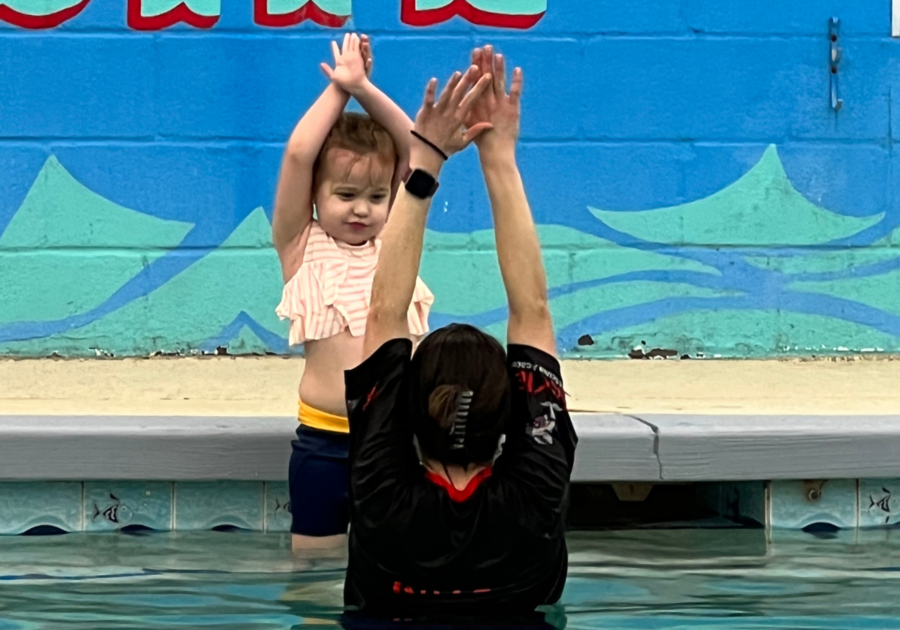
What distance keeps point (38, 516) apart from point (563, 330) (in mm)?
3132

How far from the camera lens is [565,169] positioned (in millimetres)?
7062

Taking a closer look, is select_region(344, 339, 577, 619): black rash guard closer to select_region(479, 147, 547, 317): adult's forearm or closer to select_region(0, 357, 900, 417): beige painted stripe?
select_region(479, 147, 547, 317): adult's forearm

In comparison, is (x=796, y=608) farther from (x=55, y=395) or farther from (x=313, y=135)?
(x=55, y=395)

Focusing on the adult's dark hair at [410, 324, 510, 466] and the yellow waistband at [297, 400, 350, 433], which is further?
the yellow waistband at [297, 400, 350, 433]

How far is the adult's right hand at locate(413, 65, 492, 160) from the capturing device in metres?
2.88

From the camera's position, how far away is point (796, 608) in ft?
12.0

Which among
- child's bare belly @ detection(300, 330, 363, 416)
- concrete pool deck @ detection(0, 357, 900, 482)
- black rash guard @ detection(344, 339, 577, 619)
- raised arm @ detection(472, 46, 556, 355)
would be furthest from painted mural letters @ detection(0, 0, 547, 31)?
black rash guard @ detection(344, 339, 577, 619)

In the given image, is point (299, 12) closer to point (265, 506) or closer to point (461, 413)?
point (265, 506)

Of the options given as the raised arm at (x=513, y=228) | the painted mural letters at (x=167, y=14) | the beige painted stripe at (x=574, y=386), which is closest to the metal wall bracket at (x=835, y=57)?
the beige painted stripe at (x=574, y=386)

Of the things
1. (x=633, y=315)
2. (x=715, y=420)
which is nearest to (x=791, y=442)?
(x=715, y=420)

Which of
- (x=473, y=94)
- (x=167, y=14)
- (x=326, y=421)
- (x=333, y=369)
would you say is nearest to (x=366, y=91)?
(x=333, y=369)

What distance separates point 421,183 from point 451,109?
0.52ft

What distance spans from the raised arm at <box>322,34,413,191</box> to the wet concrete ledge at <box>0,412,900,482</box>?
96 centimetres

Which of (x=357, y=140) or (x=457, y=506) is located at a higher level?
(x=357, y=140)
